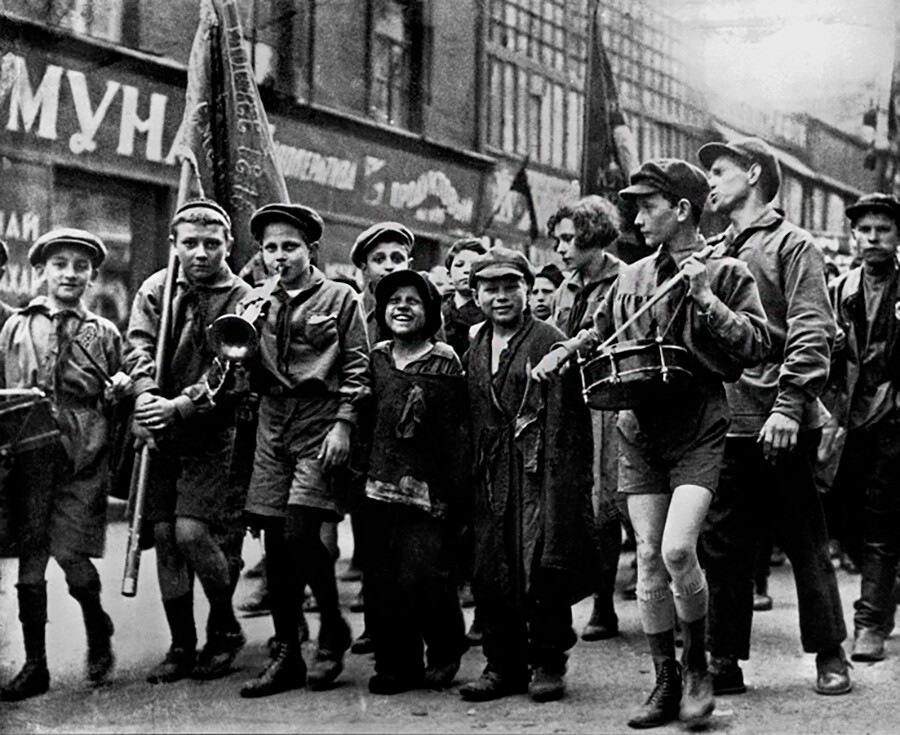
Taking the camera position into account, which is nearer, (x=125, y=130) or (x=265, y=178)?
(x=265, y=178)

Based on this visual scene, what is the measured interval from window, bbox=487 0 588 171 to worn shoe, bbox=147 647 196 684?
300 cm

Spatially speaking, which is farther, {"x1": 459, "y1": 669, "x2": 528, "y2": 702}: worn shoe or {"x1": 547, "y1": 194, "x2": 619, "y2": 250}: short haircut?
{"x1": 547, "y1": 194, "x2": 619, "y2": 250}: short haircut

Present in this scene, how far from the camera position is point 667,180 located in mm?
4512

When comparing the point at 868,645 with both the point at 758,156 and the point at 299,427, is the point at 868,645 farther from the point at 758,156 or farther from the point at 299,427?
the point at 299,427

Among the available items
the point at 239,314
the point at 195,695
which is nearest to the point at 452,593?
the point at 195,695

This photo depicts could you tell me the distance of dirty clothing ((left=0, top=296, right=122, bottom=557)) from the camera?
16.0 ft

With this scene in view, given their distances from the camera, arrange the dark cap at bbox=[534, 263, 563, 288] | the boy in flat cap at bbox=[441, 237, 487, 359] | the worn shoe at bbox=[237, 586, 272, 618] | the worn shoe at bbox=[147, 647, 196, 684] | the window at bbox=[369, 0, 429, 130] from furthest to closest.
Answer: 1. the dark cap at bbox=[534, 263, 563, 288]
2. the boy in flat cap at bbox=[441, 237, 487, 359]
3. the window at bbox=[369, 0, 429, 130]
4. the worn shoe at bbox=[237, 586, 272, 618]
5. the worn shoe at bbox=[147, 647, 196, 684]

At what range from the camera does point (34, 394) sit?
15.6 feet

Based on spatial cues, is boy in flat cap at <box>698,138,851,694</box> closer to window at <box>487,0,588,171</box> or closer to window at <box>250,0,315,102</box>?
window at <box>487,0,588,171</box>

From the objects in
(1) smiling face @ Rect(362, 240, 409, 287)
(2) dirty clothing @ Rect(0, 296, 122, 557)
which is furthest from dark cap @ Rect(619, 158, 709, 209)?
(2) dirty clothing @ Rect(0, 296, 122, 557)

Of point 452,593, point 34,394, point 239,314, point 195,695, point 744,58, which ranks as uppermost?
point 744,58

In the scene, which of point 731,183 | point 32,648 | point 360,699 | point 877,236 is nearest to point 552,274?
point 877,236

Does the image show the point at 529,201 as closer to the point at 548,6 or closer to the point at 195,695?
the point at 548,6

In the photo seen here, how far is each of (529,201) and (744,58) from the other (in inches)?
66.3
